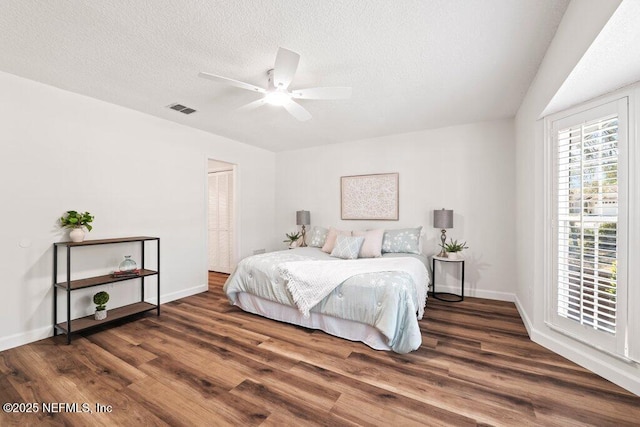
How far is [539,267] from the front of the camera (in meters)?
2.59

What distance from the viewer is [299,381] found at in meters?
2.02

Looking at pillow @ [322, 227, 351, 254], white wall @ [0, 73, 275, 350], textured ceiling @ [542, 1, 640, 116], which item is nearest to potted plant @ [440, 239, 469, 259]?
pillow @ [322, 227, 351, 254]

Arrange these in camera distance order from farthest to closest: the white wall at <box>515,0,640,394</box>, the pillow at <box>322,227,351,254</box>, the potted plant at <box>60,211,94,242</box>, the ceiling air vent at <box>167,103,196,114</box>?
the pillow at <box>322,227,351,254</box>, the ceiling air vent at <box>167,103,196,114</box>, the potted plant at <box>60,211,94,242</box>, the white wall at <box>515,0,640,394</box>

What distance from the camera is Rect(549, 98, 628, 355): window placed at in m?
1.94

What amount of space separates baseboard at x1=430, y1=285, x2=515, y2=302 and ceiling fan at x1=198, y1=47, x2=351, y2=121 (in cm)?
329

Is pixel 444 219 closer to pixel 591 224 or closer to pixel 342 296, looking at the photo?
pixel 591 224

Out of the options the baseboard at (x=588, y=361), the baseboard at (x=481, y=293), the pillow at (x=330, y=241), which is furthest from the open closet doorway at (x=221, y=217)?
the baseboard at (x=588, y=361)

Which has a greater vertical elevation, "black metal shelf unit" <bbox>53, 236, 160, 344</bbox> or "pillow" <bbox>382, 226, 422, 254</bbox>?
"pillow" <bbox>382, 226, 422, 254</bbox>

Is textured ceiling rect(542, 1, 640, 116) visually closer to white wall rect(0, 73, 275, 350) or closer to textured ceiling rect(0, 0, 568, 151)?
textured ceiling rect(0, 0, 568, 151)

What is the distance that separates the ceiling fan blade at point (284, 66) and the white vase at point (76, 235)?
2.53 meters

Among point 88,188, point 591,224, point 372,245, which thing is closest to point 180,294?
point 88,188

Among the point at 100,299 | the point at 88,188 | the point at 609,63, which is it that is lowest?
the point at 100,299

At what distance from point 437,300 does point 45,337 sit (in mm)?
4584

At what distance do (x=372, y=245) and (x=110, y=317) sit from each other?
331cm
